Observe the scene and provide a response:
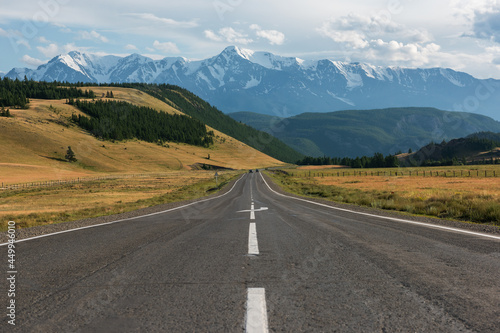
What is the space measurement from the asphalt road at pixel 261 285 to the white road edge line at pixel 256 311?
0.04 ft

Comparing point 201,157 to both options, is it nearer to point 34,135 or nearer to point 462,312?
point 34,135

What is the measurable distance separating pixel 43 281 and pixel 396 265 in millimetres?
5294

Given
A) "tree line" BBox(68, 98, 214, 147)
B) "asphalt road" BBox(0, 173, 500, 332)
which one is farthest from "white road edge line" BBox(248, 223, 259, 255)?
"tree line" BBox(68, 98, 214, 147)

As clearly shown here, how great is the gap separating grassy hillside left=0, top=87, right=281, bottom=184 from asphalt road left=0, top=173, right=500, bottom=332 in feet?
297

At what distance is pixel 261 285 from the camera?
166 inches

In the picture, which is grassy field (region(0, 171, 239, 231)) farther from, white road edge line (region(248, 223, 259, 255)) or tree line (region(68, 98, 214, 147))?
tree line (region(68, 98, 214, 147))

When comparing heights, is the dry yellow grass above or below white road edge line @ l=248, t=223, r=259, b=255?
below

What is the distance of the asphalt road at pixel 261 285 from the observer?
3.19 m

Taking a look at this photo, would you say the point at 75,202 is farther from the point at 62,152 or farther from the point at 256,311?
the point at 62,152

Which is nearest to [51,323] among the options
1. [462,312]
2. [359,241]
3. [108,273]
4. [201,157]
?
[108,273]

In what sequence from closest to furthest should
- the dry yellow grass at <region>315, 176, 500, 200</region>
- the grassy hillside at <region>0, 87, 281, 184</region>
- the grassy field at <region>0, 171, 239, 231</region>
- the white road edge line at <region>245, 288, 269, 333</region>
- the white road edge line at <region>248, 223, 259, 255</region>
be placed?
the white road edge line at <region>245, 288, 269, 333</region>, the white road edge line at <region>248, 223, 259, 255</region>, the grassy field at <region>0, 171, 239, 231</region>, the dry yellow grass at <region>315, 176, 500, 200</region>, the grassy hillside at <region>0, 87, 281, 184</region>

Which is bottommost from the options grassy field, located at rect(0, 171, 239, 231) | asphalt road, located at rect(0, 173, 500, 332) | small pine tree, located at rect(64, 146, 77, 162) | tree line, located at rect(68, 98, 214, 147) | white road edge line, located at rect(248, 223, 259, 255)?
grassy field, located at rect(0, 171, 239, 231)

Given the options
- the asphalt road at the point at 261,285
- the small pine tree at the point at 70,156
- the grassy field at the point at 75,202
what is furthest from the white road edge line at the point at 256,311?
the small pine tree at the point at 70,156

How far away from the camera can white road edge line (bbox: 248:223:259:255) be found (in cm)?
625
